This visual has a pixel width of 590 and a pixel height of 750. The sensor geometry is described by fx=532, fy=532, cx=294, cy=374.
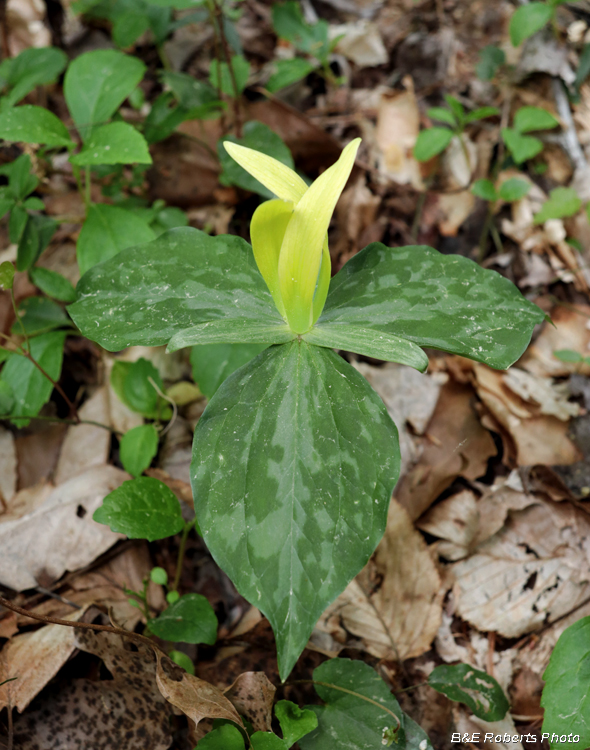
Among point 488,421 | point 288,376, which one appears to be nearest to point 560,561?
point 488,421

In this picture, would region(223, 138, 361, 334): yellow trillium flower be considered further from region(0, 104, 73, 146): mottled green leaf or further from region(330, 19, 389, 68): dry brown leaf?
region(330, 19, 389, 68): dry brown leaf

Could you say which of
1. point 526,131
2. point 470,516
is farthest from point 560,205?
point 470,516

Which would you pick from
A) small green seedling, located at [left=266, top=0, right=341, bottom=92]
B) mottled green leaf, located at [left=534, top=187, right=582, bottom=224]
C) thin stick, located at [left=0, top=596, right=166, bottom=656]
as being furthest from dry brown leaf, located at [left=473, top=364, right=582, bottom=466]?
small green seedling, located at [left=266, top=0, right=341, bottom=92]

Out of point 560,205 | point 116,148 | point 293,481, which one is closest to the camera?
point 293,481

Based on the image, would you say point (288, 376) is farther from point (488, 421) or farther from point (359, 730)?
point (488, 421)

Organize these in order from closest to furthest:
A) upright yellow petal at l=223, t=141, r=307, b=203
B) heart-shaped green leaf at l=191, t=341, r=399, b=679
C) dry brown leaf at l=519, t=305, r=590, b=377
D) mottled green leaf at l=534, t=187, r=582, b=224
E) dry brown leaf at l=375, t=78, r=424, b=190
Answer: heart-shaped green leaf at l=191, t=341, r=399, b=679, upright yellow petal at l=223, t=141, r=307, b=203, dry brown leaf at l=519, t=305, r=590, b=377, mottled green leaf at l=534, t=187, r=582, b=224, dry brown leaf at l=375, t=78, r=424, b=190

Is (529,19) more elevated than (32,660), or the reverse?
(529,19)

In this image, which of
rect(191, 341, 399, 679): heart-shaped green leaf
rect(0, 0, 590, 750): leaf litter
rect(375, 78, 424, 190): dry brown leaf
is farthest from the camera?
rect(375, 78, 424, 190): dry brown leaf

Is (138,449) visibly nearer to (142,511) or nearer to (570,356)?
(142,511)
